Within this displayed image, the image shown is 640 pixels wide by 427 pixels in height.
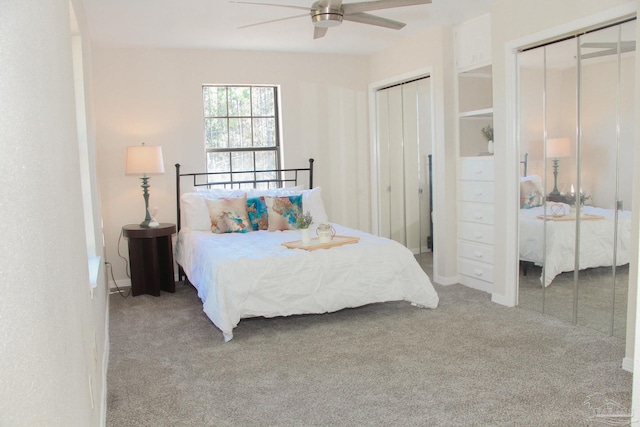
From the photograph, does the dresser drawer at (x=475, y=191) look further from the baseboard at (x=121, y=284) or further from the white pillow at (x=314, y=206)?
the baseboard at (x=121, y=284)

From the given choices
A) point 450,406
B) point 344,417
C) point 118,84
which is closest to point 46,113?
point 344,417

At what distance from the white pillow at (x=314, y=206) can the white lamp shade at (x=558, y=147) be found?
224 cm

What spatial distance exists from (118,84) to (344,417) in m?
4.01

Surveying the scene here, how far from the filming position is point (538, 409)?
2.55 metres

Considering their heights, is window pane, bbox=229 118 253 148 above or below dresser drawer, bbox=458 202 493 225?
above

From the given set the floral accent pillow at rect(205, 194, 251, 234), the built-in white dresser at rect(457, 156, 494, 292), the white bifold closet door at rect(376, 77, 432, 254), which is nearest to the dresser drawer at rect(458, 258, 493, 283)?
the built-in white dresser at rect(457, 156, 494, 292)

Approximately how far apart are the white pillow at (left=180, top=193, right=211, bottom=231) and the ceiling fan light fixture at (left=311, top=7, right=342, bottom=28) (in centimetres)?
223

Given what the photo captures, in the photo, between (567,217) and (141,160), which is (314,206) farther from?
(567,217)

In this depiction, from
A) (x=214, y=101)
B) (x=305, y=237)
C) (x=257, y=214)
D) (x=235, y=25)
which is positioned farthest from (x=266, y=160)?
(x=305, y=237)

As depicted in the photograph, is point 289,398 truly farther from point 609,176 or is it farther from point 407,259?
point 609,176

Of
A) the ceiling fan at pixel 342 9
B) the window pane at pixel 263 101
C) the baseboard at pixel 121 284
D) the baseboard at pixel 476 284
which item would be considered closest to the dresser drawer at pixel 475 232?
the baseboard at pixel 476 284

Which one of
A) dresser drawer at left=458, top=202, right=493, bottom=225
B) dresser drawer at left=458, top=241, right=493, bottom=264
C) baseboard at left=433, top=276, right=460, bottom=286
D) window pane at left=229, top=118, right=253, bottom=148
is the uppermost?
window pane at left=229, top=118, right=253, bottom=148

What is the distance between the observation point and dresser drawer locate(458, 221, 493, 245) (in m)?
4.67

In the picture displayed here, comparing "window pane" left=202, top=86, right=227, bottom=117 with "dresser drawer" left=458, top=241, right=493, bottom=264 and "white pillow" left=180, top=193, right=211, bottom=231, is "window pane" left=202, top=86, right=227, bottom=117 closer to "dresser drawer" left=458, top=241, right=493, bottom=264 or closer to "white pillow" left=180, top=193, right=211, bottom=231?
"white pillow" left=180, top=193, right=211, bottom=231
